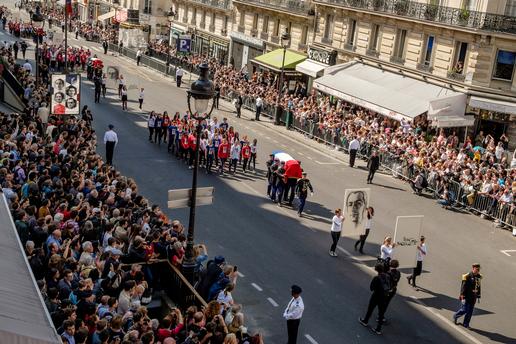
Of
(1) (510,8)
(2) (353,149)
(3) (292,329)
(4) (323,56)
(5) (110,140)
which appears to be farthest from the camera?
(4) (323,56)

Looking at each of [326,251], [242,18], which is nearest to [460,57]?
[326,251]

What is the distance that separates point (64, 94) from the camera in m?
26.4

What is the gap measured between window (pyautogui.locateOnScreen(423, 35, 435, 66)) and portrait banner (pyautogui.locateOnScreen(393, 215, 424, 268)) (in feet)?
67.2

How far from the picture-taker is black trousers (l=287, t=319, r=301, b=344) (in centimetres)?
1401

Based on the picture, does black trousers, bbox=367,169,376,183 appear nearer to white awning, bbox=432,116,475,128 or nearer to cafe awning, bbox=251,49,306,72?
white awning, bbox=432,116,475,128

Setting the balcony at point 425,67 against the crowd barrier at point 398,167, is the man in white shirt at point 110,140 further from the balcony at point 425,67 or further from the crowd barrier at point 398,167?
the balcony at point 425,67

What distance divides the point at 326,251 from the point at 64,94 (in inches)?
488

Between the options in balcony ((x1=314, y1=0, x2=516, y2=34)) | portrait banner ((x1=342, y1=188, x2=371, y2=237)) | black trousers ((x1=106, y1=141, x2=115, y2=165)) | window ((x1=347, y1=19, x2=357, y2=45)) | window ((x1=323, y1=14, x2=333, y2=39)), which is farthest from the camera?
window ((x1=323, y1=14, x2=333, y2=39))

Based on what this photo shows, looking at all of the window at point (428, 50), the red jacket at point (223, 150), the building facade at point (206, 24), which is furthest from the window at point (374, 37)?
the building facade at point (206, 24)

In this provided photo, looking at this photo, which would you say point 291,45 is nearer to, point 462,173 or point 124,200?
point 462,173

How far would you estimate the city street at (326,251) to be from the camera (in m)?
16.0

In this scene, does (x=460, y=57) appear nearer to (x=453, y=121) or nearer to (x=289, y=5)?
(x=453, y=121)

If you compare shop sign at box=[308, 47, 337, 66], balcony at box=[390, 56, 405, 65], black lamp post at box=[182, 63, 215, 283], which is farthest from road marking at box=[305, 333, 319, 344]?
shop sign at box=[308, 47, 337, 66]

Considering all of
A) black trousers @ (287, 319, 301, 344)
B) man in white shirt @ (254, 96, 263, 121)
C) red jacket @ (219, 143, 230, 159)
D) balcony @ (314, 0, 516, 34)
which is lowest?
man in white shirt @ (254, 96, 263, 121)
